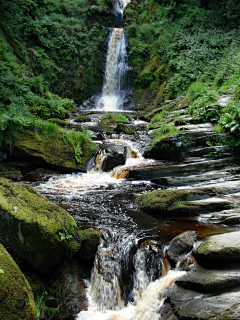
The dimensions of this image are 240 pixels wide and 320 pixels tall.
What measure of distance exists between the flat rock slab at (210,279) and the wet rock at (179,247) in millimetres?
478

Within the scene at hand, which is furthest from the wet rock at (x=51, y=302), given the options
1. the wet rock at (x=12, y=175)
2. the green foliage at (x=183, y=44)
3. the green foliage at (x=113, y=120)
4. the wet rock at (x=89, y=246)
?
the green foliage at (x=183, y=44)

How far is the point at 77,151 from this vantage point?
8.06 metres

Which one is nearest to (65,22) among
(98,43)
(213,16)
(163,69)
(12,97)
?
(98,43)

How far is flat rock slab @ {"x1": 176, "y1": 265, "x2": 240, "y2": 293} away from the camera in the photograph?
2604 mm

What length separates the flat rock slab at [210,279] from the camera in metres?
2.60

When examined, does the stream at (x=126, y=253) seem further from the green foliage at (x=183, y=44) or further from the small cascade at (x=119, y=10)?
the small cascade at (x=119, y=10)

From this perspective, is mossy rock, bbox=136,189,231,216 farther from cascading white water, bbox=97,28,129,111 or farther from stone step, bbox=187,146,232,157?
cascading white water, bbox=97,28,129,111

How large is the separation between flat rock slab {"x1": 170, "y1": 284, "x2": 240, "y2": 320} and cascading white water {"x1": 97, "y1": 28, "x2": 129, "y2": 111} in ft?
62.7

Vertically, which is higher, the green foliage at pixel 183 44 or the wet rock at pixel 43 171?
the green foliage at pixel 183 44

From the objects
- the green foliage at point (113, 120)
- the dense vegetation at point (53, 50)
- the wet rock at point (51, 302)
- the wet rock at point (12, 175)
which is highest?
the dense vegetation at point (53, 50)

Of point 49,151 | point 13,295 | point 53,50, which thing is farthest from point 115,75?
point 13,295

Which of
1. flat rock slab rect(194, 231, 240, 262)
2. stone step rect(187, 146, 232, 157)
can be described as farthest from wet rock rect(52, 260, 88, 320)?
stone step rect(187, 146, 232, 157)

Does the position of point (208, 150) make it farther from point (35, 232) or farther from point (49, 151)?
point (35, 232)

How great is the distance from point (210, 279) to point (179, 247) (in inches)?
35.1
